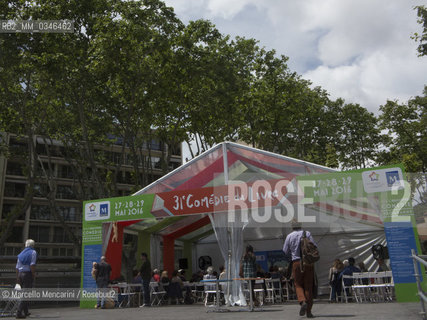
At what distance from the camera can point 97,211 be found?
13055mm

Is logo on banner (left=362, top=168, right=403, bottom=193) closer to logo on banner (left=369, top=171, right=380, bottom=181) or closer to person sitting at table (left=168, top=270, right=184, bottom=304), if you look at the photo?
logo on banner (left=369, top=171, right=380, bottom=181)

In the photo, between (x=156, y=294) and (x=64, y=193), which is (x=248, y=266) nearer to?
(x=156, y=294)

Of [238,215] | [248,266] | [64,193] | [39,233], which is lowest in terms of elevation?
[248,266]

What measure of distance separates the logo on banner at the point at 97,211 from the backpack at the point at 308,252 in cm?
729

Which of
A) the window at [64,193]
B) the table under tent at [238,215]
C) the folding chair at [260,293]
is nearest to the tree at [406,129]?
the table under tent at [238,215]

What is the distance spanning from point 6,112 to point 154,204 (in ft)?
37.1

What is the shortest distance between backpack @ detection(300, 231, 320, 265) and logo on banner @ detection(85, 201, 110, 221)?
7292mm

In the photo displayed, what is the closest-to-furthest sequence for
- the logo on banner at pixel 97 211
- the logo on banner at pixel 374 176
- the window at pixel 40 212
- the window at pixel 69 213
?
the logo on banner at pixel 374 176, the logo on banner at pixel 97 211, the window at pixel 40 212, the window at pixel 69 213

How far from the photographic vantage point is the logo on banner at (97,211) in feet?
42.3

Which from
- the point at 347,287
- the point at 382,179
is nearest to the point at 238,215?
the point at 382,179

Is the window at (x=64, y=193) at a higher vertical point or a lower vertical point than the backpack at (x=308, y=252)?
higher

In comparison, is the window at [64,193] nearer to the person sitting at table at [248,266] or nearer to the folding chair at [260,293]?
the folding chair at [260,293]

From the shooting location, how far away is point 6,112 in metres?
19.8

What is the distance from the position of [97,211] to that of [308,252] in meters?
7.80
